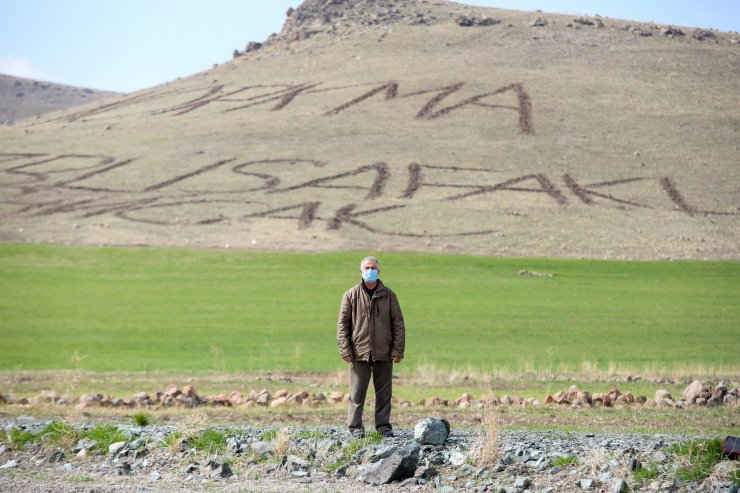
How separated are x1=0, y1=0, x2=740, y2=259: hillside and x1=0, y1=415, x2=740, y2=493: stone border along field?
37841 millimetres

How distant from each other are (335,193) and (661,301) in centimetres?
2697

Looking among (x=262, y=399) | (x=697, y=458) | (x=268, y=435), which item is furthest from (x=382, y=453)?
(x=262, y=399)

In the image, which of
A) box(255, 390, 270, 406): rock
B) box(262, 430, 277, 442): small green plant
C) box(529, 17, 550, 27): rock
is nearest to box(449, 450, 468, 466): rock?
box(262, 430, 277, 442): small green plant

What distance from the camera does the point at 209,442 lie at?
1217cm

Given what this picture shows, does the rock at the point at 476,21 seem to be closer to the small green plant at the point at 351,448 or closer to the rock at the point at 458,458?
the small green plant at the point at 351,448

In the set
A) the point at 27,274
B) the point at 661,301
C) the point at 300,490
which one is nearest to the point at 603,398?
the point at 300,490

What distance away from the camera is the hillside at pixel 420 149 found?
54000 millimetres

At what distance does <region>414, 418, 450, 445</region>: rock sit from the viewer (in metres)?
11.9

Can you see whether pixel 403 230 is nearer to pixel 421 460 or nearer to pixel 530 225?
pixel 530 225

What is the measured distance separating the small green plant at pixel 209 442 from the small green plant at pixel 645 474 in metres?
4.91

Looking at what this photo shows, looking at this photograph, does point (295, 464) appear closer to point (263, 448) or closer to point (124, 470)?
point (263, 448)

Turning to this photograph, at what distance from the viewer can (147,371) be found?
2470 centimetres

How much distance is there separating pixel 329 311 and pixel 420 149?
3599cm

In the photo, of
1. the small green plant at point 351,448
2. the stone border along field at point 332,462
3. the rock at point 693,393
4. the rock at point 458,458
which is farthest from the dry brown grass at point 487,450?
the rock at point 693,393
